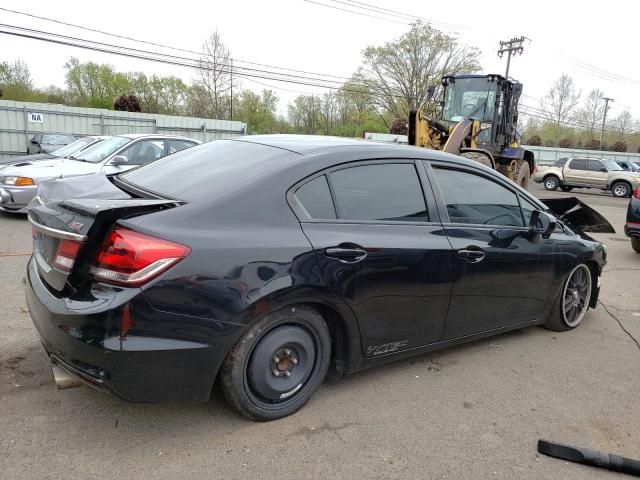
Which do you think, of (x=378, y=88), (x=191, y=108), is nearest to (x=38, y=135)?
(x=191, y=108)

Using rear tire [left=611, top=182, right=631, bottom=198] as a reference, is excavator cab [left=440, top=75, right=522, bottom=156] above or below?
above

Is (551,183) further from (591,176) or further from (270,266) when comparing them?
(270,266)

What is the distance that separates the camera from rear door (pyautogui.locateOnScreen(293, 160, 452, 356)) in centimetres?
285

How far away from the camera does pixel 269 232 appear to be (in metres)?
2.64

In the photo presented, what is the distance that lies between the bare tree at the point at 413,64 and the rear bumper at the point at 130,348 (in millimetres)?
46870

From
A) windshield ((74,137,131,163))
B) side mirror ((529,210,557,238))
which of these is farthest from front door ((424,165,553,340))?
windshield ((74,137,131,163))

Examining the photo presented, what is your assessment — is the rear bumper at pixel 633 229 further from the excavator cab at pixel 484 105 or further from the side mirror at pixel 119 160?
the side mirror at pixel 119 160

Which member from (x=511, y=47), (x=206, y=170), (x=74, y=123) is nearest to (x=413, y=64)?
(x=511, y=47)

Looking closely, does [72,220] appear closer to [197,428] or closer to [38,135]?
[197,428]

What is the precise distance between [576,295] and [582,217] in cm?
95

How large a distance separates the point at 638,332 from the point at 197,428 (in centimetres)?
420

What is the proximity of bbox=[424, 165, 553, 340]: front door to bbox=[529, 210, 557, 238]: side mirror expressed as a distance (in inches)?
4.2

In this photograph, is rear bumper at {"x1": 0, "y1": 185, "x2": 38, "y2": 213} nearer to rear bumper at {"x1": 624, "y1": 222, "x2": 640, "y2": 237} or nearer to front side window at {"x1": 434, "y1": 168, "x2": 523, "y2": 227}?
front side window at {"x1": 434, "y1": 168, "x2": 523, "y2": 227}

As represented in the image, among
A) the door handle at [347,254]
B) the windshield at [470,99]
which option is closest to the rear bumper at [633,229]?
the door handle at [347,254]
